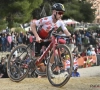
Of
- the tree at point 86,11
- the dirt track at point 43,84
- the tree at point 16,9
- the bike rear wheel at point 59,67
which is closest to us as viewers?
the bike rear wheel at point 59,67

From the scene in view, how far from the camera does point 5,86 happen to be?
22.2ft

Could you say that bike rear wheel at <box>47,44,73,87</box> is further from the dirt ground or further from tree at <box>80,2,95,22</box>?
tree at <box>80,2,95,22</box>

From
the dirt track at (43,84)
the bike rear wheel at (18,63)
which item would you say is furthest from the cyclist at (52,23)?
the dirt track at (43,84)

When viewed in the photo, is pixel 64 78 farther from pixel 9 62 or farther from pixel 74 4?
pixel 74 4

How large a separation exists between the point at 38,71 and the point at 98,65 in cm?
1208

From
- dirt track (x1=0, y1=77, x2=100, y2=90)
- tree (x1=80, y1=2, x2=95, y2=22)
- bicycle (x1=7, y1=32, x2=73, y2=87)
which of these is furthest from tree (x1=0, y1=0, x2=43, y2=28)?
bicycle (x1=7, y1=32, x2=73, y2=87)

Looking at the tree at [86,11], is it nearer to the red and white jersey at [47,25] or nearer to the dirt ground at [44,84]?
the dirt ground at [44,84]

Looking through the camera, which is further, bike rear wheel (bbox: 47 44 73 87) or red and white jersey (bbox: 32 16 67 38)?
red and white jersey (bbox: 32 16 67 38)

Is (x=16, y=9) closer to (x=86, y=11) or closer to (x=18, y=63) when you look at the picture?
(x=86, y=11)

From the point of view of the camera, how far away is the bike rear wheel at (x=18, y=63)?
276 inches

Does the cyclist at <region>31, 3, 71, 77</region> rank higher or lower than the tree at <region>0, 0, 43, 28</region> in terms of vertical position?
lower

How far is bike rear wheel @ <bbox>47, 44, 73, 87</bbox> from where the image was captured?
6.31 m

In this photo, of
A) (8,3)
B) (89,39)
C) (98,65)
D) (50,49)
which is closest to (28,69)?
(50,49)

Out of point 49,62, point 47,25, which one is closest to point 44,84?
point 49,62
